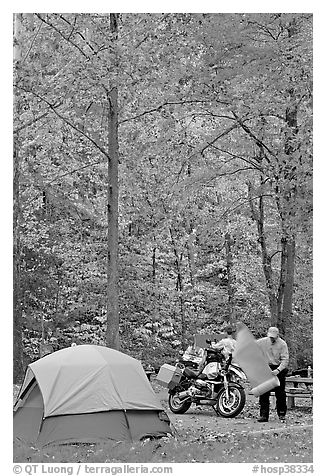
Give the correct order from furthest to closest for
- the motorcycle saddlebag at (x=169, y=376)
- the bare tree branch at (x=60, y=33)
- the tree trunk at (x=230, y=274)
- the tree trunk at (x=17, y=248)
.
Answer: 1. the tree trunk at (x=230, y=274)
2. the tree trunk at (x=17, y=248)
3. the bare tree branch at (x=60, y=33)
4. the motorcycle saddlebag at (x=169, y=376)

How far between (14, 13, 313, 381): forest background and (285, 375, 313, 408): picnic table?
254mm

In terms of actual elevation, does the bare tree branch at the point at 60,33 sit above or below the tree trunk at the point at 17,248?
Result: above

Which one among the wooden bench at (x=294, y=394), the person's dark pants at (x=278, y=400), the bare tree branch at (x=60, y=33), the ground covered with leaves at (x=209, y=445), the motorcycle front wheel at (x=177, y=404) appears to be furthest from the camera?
the bare tree branch at (x=60, y=33)

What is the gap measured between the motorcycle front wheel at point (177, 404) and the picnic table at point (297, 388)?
1.22 meters

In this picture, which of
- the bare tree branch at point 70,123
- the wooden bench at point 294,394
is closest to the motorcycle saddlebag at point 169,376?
the wooden bench at point 294,394

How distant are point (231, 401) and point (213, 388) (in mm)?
260

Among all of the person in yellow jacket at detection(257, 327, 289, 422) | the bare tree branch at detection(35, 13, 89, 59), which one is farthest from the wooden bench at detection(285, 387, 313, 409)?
the bare tree branch at detection(35, 13, 89, 59)

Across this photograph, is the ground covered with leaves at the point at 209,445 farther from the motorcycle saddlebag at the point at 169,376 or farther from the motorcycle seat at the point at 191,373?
the motorcycle seat at the point at 191,373

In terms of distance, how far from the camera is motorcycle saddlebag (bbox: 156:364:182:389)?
8580 mm

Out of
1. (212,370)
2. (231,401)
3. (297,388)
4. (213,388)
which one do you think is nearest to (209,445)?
(231,401)

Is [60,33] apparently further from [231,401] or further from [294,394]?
[294,394]

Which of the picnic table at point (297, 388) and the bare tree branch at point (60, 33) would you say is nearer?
the picnic table at point (297, 388)

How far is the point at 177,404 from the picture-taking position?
334 inches

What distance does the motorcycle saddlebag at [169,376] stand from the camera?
8.58 meters
